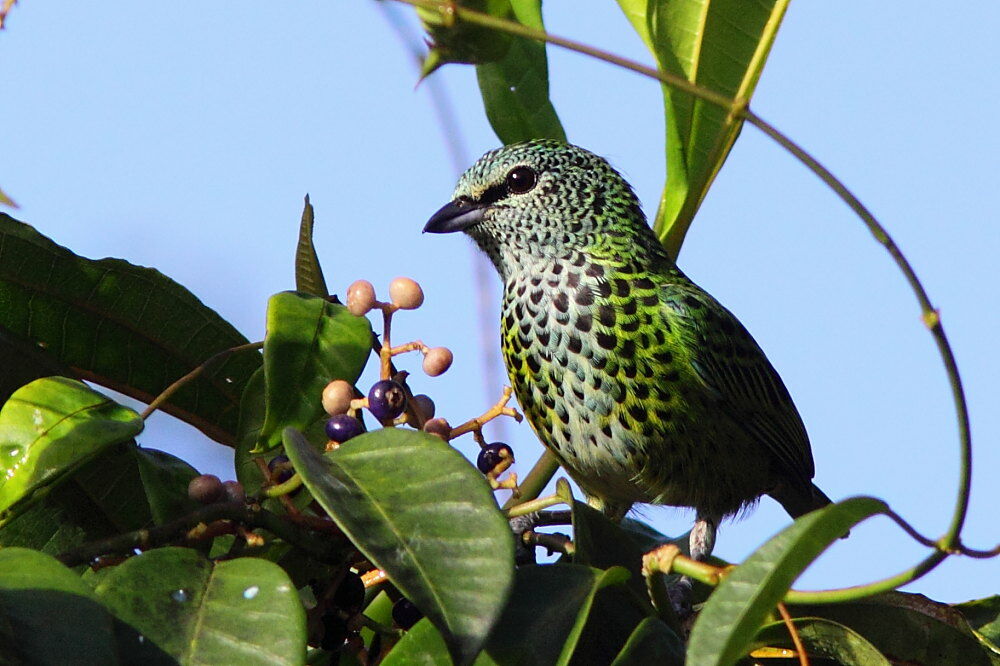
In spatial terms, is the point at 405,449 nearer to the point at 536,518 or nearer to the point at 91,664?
the point at 91,664

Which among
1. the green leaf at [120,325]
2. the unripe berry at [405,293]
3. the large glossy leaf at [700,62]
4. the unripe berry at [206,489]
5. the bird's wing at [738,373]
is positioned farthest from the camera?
the bird's wing at [738,373]

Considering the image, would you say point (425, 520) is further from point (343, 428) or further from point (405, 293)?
point (405, 293)

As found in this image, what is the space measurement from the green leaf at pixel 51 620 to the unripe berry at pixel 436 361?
0.86 m

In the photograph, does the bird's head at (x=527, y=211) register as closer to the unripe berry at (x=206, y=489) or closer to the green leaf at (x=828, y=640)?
the unripe berry at (x=206, y=489)

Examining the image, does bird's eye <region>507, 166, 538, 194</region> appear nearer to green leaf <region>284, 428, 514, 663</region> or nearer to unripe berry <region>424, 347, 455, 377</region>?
unripe berry <region>424, 347, 455, 377</region>

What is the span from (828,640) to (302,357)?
87 centimetres

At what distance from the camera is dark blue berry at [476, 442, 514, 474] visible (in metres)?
2.11

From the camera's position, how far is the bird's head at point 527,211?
3189 mm

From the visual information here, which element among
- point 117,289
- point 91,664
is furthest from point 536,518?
point 91,664

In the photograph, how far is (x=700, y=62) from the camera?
2793mm

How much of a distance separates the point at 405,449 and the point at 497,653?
29cm

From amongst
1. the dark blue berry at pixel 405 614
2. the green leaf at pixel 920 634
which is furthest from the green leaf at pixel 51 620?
the green leaf at pixel 920 634

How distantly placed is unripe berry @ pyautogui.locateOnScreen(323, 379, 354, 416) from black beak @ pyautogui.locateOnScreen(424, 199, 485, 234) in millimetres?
1186

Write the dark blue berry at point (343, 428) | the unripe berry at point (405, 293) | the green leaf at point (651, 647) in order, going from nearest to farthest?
the green leaf at point (651, 647) → the dark blue berry at point (343, 428) → the unripe berry at point (405, 293)
